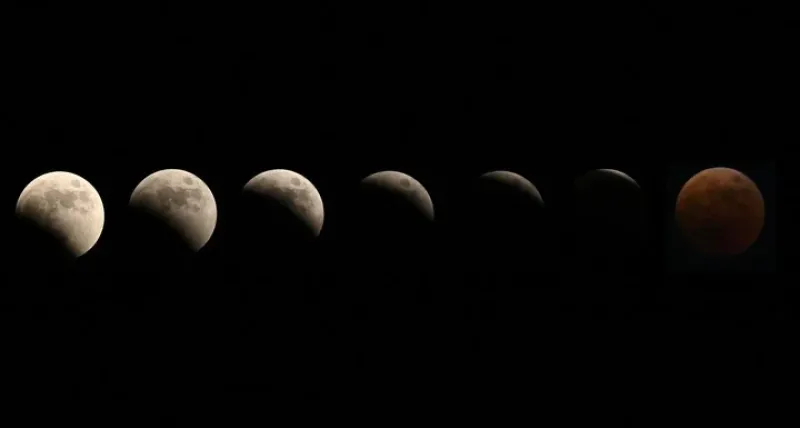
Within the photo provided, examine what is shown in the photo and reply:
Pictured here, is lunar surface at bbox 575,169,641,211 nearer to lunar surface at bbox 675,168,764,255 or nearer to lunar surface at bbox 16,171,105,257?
lunar surface at bbox 675,168,764,255

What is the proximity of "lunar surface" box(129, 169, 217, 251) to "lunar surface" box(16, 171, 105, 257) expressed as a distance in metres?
0.76

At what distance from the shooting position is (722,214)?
604 inches

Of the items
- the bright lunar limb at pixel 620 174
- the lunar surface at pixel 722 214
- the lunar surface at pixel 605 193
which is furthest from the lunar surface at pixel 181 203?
the lunar surface at pixel 722 214

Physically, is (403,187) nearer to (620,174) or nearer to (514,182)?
(514,182)

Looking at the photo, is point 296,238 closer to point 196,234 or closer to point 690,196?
point 196,234

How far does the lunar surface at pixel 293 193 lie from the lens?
15701mm

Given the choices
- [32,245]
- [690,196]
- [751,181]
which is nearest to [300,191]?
→ [32,245]

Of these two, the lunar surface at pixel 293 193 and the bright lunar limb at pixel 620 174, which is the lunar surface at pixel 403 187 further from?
the bright lunar limb at pixel 620 174

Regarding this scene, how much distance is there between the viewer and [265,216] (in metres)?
15.6

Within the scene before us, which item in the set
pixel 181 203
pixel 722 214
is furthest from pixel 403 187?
pixel 722 214

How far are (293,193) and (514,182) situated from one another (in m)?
3.92

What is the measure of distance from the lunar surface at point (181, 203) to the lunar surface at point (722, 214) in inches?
326

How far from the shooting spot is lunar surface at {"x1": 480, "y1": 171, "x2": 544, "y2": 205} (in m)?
15.9

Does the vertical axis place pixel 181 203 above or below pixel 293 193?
below
